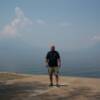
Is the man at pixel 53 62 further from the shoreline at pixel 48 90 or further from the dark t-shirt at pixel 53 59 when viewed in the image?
the shoreline at pixel 48 90

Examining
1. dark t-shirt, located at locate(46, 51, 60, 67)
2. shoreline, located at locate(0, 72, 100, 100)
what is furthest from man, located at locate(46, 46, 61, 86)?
shoreline, located at locate(0, 72, 100, 100)

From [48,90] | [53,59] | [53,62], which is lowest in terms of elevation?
[48,90]

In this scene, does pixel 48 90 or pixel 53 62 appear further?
pixel 53 62

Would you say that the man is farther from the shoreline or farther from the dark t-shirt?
the shoreline

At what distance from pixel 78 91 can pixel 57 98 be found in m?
2.05

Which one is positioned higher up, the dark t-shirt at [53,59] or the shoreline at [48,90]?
the dark t-shirt at [53,59]

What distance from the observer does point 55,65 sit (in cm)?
2347

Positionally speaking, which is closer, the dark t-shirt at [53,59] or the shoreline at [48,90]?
the shoreline at [48,90]

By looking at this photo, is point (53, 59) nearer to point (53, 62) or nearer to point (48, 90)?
point (53, 62)

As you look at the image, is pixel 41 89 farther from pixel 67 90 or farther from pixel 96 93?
pixel 96 93

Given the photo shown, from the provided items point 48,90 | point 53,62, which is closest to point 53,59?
point 53,62

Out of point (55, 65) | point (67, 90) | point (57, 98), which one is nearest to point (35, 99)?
point (57, 98)

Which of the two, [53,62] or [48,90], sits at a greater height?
[53,62]

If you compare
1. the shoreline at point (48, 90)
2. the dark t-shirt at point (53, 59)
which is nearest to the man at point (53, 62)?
the dark t-shirt at point (53, 59)
